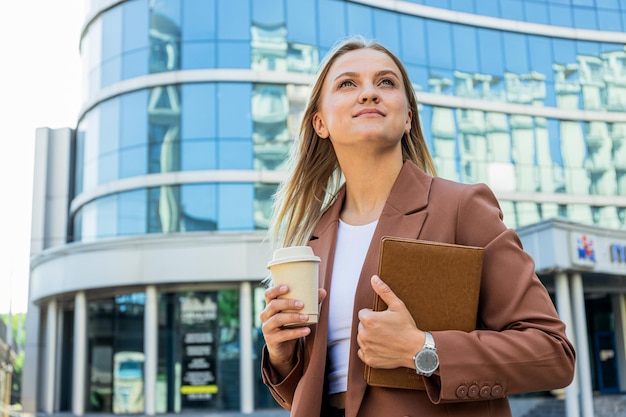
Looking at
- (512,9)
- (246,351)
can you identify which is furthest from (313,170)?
(512,9)

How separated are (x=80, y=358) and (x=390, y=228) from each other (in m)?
23.9

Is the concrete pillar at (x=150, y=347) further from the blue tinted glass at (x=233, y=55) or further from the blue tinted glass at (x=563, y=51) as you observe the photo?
the blue tinted glass at (x=563, y=51)

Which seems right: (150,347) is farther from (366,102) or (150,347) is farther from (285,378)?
(366,102)

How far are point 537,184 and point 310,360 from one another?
89.8 ft

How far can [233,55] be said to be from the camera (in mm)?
24344

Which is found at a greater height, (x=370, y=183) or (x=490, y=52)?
(x=490, y=52)

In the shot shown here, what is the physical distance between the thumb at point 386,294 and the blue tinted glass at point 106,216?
78.0 ft

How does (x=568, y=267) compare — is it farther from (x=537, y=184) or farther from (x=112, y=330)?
(x=112, y=330)

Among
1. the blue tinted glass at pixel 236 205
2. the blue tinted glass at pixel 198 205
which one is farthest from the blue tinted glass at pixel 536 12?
the blue tinted glass at pixel 198 205

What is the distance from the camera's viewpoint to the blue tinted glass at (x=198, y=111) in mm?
23797

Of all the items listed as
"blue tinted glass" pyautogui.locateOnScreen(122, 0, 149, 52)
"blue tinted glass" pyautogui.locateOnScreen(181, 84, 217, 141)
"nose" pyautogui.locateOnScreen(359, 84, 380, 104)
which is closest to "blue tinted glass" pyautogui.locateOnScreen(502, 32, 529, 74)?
"blue tinted glass" pyautogui.locateOnScreen(181, 84, 217, 141)

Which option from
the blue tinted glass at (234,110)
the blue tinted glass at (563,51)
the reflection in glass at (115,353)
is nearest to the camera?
the blue tinted glass at (234,110)

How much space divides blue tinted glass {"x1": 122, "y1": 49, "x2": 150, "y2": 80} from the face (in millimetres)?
23854

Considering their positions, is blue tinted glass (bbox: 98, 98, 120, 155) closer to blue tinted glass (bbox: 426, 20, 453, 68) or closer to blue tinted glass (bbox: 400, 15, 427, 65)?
blue tinted glass (bbox: 400, 15, 427, 65)
